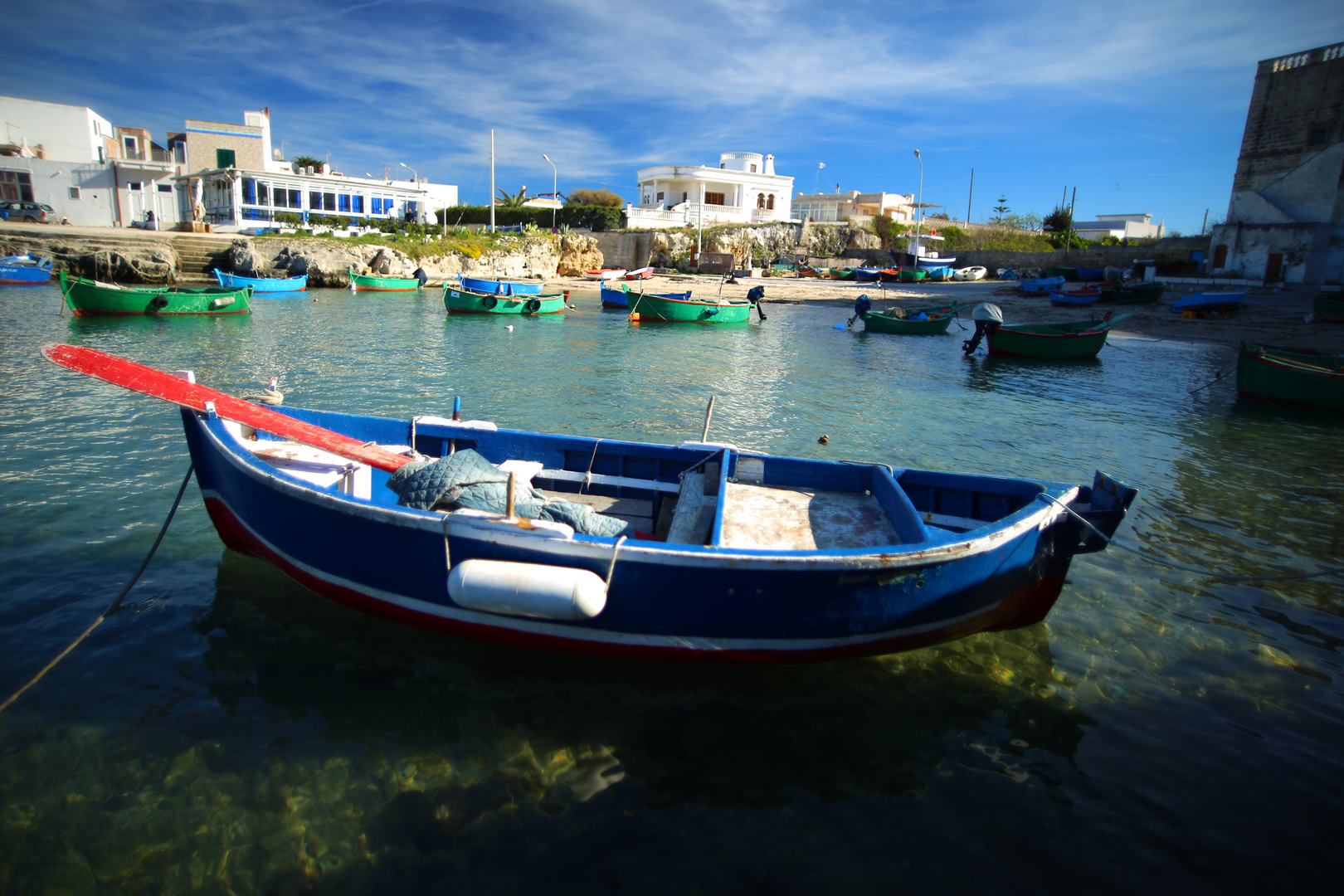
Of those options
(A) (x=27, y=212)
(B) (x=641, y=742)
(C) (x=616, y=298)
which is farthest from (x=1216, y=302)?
(A) (x=27, y=212)

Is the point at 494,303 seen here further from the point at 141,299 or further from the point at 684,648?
the point at 684,648

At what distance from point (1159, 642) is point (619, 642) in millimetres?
4269

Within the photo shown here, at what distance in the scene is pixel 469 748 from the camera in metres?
4.10

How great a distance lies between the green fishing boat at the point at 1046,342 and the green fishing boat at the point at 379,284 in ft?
109

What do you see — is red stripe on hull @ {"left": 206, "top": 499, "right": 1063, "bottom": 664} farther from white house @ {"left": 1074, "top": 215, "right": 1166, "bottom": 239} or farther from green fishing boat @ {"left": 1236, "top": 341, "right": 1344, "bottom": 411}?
white house @ {"left": 1074, "top": 215, "right": 1166, "bottom": 239}

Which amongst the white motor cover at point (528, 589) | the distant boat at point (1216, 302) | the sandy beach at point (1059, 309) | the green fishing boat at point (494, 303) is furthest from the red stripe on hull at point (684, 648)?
the distant boat at point (1216, 302)

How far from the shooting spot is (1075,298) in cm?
3359

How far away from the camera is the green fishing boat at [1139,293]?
33594mm

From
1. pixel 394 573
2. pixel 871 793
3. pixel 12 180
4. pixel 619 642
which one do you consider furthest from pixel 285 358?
pixel 12 180

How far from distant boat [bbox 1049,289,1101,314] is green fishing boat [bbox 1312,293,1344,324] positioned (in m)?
9.92

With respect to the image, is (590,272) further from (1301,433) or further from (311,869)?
(311,869)

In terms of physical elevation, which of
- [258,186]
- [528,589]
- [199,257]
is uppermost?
[258,186]

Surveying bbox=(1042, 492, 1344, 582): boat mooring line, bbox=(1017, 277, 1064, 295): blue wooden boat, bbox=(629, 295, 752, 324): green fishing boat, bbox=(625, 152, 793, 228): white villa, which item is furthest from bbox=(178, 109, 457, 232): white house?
bbox=(1042, 492, 1344, 582): boat mooring line

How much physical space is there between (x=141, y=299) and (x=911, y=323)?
28.0 m
